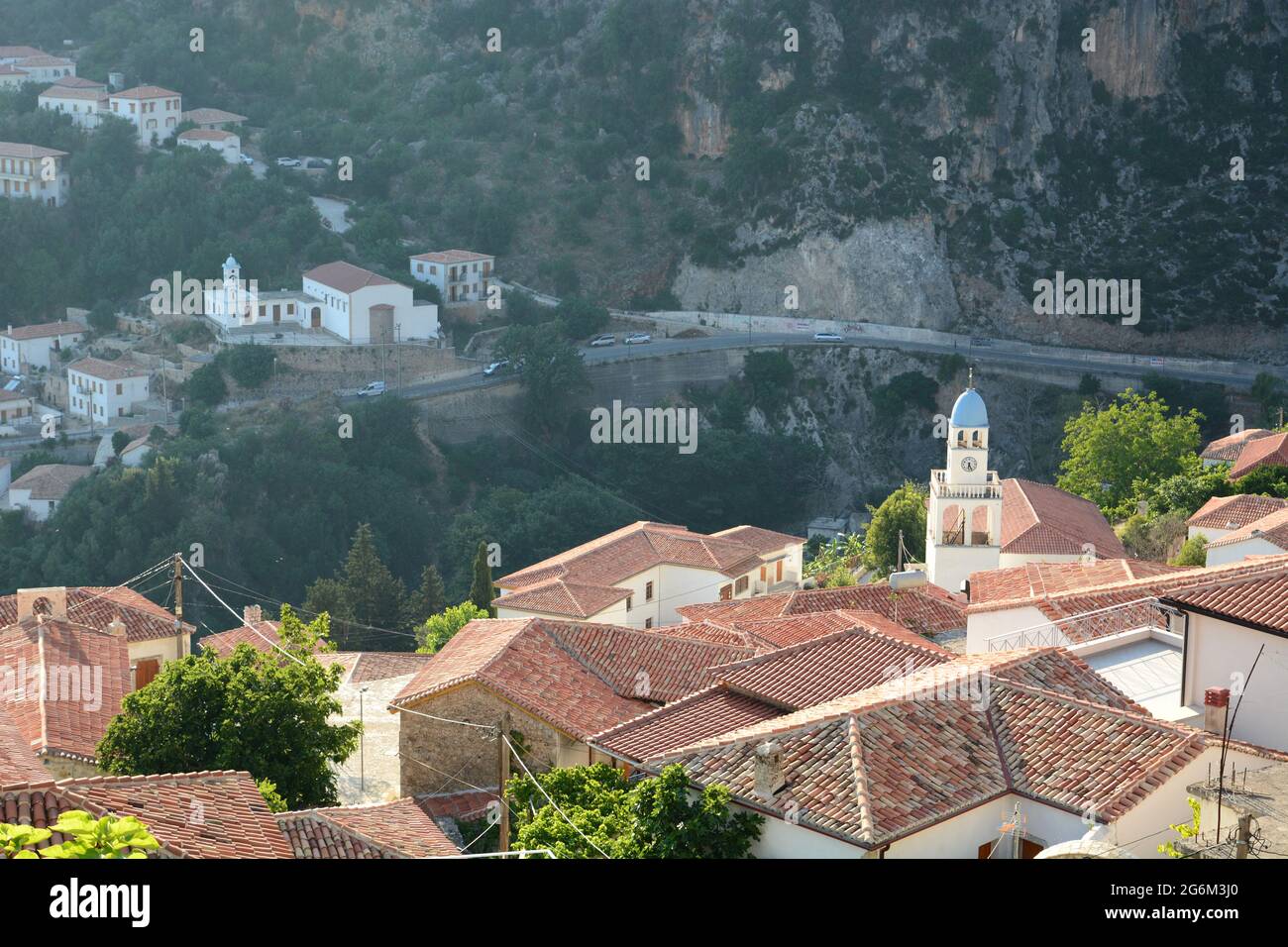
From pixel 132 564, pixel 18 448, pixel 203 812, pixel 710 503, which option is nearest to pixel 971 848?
pixel 203 812

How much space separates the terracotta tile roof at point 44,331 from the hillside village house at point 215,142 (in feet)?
33.0

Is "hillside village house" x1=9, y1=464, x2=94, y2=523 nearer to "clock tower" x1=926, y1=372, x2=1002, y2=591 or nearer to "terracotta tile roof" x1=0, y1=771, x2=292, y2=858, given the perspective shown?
"clock tower" x1=926, y1=372, x2=1002, y2=591

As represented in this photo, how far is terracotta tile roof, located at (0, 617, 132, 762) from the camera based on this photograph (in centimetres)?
1800

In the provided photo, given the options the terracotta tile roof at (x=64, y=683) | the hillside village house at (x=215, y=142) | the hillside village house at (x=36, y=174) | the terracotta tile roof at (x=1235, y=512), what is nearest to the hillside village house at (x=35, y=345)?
the hillside village house at (x=36, y=174)

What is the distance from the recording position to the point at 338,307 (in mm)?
59750

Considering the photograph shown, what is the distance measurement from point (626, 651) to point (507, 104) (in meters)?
56.8

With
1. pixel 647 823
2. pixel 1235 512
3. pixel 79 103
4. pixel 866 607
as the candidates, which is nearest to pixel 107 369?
pixel 79 103

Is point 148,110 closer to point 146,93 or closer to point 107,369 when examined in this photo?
point 146,93

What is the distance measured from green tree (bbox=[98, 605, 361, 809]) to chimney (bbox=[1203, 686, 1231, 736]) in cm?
892

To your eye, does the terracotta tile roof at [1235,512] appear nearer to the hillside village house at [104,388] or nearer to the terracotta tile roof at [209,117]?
the hillside village house at [104,388]

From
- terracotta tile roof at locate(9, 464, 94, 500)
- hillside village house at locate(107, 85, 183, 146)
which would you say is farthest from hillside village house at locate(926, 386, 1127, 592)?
hillside village house at locate(107, 85, 183, 146)

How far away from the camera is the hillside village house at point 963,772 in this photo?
11.8 metres

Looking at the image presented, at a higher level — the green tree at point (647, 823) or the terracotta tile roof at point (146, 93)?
the terracotta tile roof at point (146, 93)
